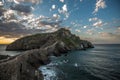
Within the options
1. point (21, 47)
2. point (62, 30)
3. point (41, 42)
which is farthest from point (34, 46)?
point (62, 30)

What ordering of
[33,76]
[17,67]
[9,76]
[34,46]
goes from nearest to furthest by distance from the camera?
[9,76] → [17,67] → [33,76] → [34,46]

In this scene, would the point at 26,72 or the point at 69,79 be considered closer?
the point at 26,72

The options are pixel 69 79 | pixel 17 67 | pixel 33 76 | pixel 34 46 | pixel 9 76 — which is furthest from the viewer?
pixel 34 46

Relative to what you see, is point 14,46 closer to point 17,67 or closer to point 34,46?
point 34,46

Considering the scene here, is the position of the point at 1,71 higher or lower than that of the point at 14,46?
lower

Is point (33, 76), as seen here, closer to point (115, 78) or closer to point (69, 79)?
point (69, 79)

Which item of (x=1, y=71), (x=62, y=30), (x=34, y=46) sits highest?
(x=62, y=30)

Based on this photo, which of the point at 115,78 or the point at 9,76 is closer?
the point at 9,76

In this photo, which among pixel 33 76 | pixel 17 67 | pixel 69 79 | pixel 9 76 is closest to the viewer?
pixel 9 76

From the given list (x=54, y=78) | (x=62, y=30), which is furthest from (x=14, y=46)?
(x=54, y=78)
